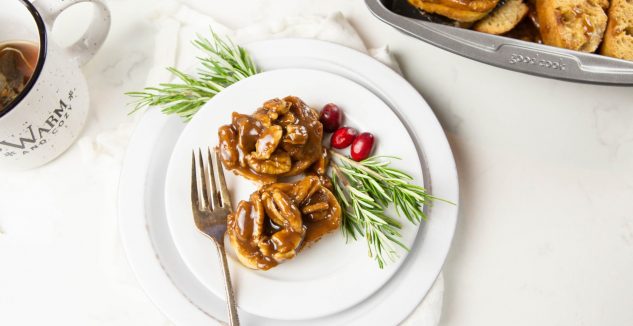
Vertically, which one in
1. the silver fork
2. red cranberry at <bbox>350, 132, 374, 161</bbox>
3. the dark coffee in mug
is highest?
the dark coffee in mug

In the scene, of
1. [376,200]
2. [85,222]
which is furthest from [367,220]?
[85,222]

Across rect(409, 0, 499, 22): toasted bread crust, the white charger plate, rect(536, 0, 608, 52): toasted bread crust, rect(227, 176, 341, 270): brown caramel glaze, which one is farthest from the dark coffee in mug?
rect(536, 0, 608, 52): toasted bread crust

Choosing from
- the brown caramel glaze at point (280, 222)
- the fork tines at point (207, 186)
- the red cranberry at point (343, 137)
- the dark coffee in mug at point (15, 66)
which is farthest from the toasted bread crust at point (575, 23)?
the dark coffee in mug at point (15, 66)

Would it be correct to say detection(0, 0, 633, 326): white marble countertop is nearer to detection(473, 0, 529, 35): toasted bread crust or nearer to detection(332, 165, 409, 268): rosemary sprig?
detection(473, 0, 529, 35): toasted bread crust

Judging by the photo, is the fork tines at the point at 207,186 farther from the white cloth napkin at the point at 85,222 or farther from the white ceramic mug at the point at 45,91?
the white ceramic mug at the point at 45,91

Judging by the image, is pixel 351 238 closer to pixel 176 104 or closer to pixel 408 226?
pixel 408 226

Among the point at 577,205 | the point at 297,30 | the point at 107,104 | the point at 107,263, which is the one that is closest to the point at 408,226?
the point at 577,205

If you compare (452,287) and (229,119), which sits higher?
(229,119)
